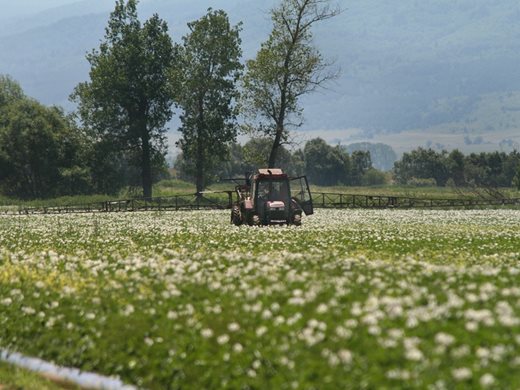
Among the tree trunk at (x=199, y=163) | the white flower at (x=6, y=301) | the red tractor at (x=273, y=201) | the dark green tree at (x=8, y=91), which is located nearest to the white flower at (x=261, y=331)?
the white flower at (x=6, y=301)

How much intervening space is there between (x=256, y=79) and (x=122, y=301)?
57.1 meters

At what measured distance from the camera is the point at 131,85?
85.1 metres

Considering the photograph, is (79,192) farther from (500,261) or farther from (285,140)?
(500,261)

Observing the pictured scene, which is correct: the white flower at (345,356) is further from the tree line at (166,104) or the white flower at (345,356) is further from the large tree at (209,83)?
the large tree at (209,83)

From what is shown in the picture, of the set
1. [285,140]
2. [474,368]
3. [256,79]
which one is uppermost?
[256,79]

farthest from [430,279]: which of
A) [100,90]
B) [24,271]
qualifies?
[100,90]

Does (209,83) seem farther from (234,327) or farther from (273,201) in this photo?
(234,327)

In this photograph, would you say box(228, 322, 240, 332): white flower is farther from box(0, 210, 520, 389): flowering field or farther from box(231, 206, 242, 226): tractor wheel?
box(231, 206, 242, 226): tractor wheel

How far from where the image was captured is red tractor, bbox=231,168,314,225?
3303 centimetres

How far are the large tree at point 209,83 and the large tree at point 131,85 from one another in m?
4.07

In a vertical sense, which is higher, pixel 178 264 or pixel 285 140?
pixel 285 140

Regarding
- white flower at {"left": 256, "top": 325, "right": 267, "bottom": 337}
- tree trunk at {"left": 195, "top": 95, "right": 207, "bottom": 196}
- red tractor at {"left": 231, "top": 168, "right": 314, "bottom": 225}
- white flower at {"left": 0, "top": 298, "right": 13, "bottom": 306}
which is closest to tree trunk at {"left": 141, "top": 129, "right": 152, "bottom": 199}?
tree trunk at {"left": 195, "top": 95, "right": 207, "bottom": 196}

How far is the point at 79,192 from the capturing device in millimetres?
98750

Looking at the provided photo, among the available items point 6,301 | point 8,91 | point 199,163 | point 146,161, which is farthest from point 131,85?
point 6,301
